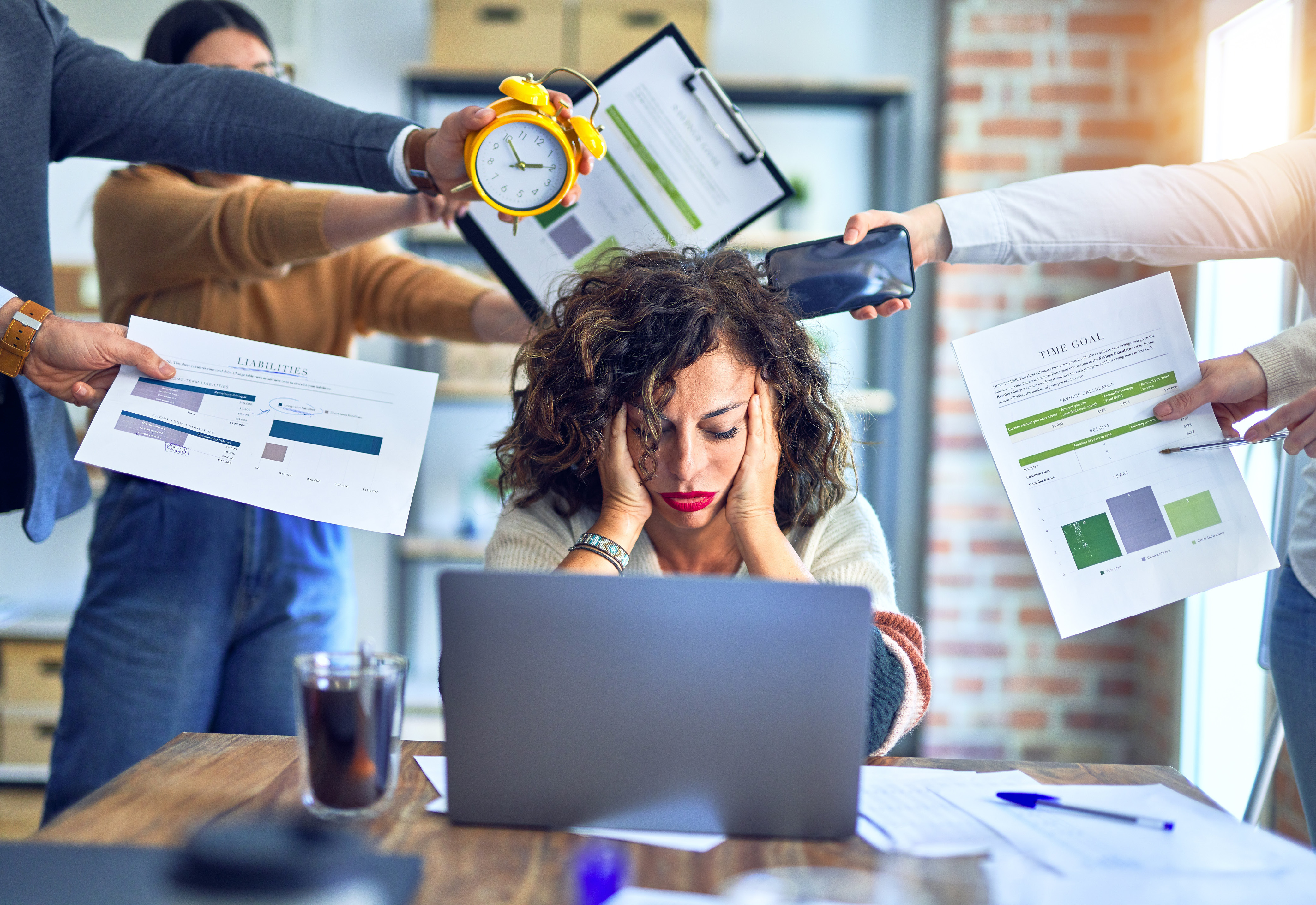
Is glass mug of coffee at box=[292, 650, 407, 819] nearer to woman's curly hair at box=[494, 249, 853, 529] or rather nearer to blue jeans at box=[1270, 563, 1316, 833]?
woman's curly hair at box=[494, 249, 853, 529]

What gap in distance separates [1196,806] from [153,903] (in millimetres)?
856

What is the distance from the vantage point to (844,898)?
703mm

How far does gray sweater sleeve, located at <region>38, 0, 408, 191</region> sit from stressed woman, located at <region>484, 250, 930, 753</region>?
1.12 ft

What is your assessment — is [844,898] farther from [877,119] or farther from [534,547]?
[877,119]

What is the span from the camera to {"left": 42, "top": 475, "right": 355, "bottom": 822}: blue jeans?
147cm

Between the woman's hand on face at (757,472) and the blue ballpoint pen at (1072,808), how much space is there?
18.7 inches

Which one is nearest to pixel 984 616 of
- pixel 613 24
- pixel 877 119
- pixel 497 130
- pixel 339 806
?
pixel 877 119

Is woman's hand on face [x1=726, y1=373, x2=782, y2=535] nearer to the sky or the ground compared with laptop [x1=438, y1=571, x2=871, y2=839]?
nearer to the sky

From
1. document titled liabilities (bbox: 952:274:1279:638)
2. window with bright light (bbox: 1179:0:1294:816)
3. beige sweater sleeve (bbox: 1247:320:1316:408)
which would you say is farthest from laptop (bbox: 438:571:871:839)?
window with bright light (bbox: 1179:0:1294:816)

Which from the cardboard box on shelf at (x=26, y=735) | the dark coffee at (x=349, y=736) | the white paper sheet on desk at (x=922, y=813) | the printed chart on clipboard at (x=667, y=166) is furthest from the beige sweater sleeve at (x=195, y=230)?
the cardboard box on shelf at (x=26, y=735)

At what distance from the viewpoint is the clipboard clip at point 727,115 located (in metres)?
1.45

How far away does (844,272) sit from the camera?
129 centimetres

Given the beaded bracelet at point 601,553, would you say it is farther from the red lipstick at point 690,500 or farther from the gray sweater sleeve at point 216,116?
the gray sweater sleeve at point 216,116

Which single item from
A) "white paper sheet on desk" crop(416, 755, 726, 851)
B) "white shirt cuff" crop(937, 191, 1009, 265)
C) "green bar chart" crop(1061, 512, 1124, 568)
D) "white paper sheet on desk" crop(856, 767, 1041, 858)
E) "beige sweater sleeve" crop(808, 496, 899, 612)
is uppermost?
"white shirt cuff" crop(937, 191, 1009, 265)
